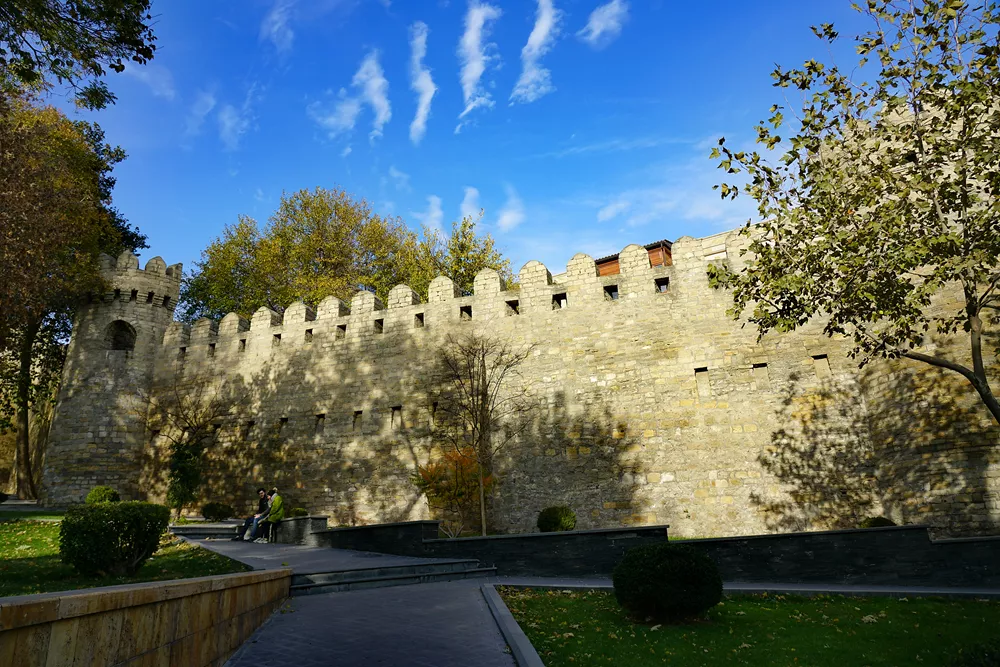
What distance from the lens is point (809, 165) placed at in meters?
9.88

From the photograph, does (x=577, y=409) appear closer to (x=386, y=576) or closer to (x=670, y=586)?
(x=386, y=576)

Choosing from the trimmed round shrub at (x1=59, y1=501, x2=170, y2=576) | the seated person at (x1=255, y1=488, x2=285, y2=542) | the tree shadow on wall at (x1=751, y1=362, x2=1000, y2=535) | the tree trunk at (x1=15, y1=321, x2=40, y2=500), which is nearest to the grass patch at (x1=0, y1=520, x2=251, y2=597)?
the trimmed round shrub at (x1=59, y1=501, x2=170, y2=576)

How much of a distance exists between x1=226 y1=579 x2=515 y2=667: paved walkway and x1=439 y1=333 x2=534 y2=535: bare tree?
8.75 metres

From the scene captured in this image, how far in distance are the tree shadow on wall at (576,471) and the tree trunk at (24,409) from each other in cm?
1987

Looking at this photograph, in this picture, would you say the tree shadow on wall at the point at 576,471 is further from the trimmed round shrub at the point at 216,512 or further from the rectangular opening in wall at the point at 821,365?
the trimmed round shrub at the point at 216,512

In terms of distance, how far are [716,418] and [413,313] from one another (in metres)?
10.6

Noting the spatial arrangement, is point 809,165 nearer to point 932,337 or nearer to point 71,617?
point 932,337

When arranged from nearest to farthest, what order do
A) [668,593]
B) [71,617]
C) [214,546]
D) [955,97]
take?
[71,617] → [668,593] → [955,97] → [214,546]

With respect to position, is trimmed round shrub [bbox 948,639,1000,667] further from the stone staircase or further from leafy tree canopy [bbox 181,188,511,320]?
leafy tree canopy [bbox 181,188,511,320]

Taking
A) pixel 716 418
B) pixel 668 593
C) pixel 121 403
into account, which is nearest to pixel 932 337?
pixel 716 418

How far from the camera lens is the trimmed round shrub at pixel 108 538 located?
9.89m

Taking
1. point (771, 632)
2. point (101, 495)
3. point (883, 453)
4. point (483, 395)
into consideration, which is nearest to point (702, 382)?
point (883, 453)

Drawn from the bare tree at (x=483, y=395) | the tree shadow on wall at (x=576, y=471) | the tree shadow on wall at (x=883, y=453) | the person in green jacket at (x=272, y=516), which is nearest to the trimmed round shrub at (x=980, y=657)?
the tree shadow on wall at (x=883, y=453)

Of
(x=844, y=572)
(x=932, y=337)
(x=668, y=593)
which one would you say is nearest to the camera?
(x=668, y=593)
